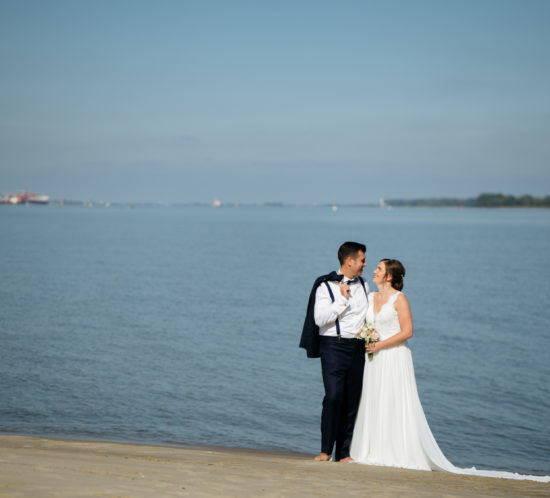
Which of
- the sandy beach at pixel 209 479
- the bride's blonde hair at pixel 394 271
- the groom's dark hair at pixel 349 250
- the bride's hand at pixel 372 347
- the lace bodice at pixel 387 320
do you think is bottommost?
the sandy beach at pixel 209 479

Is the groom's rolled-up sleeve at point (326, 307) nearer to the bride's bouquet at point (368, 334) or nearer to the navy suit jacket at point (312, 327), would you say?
the navy suit jacket at point (312, 327)

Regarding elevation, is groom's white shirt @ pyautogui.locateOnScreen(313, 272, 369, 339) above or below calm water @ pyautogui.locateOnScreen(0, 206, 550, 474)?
above

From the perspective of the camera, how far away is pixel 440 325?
26891 mm

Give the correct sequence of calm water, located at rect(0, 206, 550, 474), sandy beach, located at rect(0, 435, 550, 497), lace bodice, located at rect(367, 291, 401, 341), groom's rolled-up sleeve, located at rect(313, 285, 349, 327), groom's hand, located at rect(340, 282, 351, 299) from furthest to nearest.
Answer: calm water, located at rect(0, 206, 550, 474) < lace bodice, located at rect(367, 291, 401, 341) < groom's hand, located at rect(340, 282, 351, 299) < groom's rolled-up sleeve, located at rect(313, 285, 349, 327) < sandy beach, located at rect(0, 435, 550, 497)

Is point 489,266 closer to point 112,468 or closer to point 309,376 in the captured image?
point 309,376

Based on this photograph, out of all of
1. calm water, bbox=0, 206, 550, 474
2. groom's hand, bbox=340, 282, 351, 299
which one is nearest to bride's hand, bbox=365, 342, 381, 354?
groom's hand, bbox=340, 282, 351, 299

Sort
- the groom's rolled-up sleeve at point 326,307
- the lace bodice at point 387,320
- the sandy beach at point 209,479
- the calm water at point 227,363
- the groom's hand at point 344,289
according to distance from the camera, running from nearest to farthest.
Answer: the sandy beach at point 209,479 → the groom's rolled-up sleeve at point 326,307 → the groom's hand at point 344,289 → the lace bodice at point 387,320 → the calm water at point 227,363

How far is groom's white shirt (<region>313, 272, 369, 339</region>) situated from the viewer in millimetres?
7762

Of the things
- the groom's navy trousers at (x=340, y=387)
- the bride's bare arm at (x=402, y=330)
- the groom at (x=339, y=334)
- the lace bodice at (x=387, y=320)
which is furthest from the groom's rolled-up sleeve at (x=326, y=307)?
the bride's bare arm at (x=402, y=330)

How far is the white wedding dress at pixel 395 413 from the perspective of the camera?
8047 mm

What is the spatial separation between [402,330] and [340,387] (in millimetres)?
999

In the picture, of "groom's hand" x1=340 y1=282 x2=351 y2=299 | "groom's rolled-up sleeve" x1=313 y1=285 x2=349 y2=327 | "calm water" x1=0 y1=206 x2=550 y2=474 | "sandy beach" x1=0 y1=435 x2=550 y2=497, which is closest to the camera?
"sandy beach" x1=0 y1=435 x2=550 y2=497

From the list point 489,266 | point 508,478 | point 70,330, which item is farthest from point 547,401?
point 489,266

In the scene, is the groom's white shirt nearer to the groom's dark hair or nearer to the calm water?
the groom's dark hair
